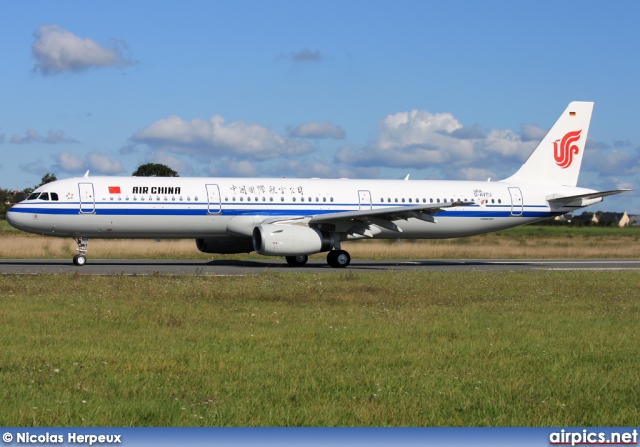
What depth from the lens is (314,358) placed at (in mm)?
9867

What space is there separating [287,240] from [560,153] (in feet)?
47.0

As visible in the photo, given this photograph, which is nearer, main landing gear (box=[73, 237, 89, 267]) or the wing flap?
main landing gear (box=[73, 237, 89, 267])

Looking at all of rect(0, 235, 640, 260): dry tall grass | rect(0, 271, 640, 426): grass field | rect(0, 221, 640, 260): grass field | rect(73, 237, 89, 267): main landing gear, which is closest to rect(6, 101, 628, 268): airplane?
rect(73, 237, 89, 267): main landing gear

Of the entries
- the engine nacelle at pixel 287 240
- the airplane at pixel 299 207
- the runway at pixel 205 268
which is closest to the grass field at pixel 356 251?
the runway at pixel 205 268

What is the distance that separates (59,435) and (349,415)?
8.18 ft

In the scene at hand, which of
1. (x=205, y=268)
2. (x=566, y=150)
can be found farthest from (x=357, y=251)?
(x=205, y=268)

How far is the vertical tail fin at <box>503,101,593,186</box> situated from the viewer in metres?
35.6

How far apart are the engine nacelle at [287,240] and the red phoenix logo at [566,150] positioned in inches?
487

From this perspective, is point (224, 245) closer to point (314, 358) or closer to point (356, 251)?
point (356, 251)

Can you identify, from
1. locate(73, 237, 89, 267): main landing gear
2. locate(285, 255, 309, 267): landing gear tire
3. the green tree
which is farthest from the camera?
the green tree

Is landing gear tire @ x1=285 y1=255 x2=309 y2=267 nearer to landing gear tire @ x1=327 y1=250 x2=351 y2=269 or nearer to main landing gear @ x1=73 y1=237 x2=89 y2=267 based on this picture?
landing gear tire @ x1=327 y1=250 x2=351 y2=269

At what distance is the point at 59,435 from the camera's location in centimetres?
593

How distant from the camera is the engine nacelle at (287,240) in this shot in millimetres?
27922

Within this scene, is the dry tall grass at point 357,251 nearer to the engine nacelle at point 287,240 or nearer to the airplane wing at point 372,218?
the airplane wing at point 372,218
